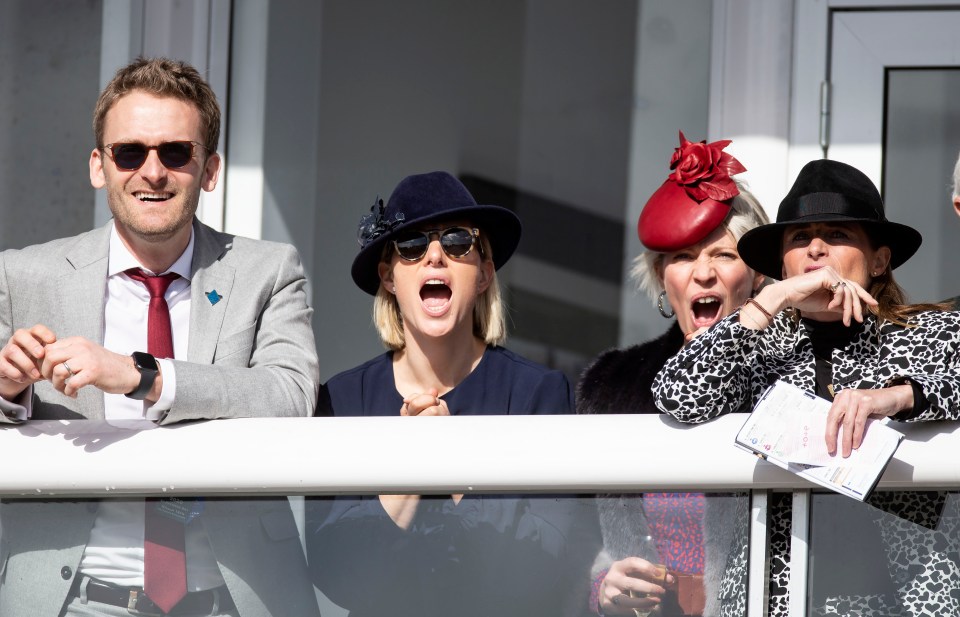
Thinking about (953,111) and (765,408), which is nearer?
(765,408)

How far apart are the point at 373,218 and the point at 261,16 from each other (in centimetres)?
199

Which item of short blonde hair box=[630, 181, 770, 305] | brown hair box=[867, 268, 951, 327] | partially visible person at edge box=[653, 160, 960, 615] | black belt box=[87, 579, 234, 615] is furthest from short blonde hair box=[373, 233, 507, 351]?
black belt box=[87, 579, 234, 615]

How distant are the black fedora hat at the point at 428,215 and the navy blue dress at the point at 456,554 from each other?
992 millimetres

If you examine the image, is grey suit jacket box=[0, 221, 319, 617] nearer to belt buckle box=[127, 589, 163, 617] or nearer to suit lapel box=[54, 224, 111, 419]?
suit lapel box=[54, 224, 111, 419]

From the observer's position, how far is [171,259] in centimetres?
309

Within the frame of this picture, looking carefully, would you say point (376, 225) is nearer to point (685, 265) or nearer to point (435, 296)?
point (435, 296)

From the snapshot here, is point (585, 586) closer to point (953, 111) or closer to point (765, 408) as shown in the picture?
point (765, 408)

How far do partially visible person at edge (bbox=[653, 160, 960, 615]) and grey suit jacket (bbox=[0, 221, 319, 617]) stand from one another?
0.78 m

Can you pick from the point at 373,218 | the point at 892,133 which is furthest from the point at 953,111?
the point at 373,218

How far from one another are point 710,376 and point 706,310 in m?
0.94

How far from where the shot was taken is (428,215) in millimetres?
3184

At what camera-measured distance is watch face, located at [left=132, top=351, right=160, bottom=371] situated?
103 inches

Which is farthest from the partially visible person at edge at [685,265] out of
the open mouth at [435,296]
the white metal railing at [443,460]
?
the white metal railing at [443,460]

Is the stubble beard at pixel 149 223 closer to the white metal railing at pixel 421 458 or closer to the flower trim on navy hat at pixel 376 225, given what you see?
the flower trim on navy hat at pixel 376 225
